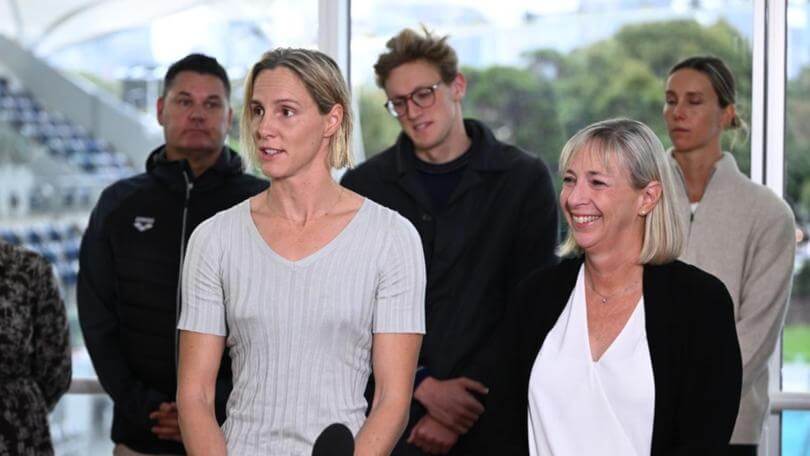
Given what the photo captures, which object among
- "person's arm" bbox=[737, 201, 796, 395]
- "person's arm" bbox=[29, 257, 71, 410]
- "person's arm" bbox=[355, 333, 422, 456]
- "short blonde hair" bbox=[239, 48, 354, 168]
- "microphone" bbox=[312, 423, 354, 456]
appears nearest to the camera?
"microphone" bbox=[312, 423, 354, 456]

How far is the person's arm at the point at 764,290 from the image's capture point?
11.2 feet

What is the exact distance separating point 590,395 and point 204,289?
0.85m

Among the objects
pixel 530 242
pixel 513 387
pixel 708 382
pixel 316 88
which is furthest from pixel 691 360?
pixel 530 242

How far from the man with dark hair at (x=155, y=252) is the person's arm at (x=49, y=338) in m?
0.16

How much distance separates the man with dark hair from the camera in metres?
3.54

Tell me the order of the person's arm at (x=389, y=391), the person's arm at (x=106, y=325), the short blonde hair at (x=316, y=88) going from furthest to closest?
the person's arm at (x=106, y=325), the short blonde hair at (x=316, y=88), the person's arm at (x=389, y=391)

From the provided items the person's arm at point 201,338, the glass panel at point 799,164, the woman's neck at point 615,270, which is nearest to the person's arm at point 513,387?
the woman's neck at point 615,270

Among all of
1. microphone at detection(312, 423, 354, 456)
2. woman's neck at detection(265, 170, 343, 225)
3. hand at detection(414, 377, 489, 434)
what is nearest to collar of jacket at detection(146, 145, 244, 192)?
hand at detection(414, 377, 489, 434)

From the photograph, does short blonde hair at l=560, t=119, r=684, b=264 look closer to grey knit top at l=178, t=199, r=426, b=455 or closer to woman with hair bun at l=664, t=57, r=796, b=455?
grey knit top at l=178, t=199, r=426, b=455

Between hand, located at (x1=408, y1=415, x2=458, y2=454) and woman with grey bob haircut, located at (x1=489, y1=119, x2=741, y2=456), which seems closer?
woman with grey bob haircut, located at (x1=489, y1=119, x2=741, y2=456)

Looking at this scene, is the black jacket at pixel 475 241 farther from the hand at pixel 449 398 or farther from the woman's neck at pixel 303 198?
the woman's neck at pixel 303 198

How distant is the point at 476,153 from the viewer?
3629mm

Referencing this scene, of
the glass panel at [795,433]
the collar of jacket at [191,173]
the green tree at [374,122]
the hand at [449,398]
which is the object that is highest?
the green tree at [374,122]

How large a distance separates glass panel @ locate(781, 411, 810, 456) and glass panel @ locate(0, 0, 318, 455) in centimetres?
225
